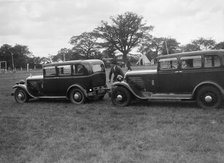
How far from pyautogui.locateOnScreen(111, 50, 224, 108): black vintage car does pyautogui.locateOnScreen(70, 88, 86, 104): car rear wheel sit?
4.85ft

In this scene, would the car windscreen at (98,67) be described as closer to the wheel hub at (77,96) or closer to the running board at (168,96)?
the wheel hub at (77,96)

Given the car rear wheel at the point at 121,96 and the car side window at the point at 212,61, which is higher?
the car side window at the point at 212,61

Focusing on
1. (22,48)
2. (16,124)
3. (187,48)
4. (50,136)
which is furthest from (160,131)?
(22,48)

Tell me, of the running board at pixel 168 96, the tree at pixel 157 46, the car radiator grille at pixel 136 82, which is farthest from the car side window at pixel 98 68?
the tree at pixel 157 46

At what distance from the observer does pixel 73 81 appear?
11547 millimetres

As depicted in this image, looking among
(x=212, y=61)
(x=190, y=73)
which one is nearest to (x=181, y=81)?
→ (x=190, y=73)

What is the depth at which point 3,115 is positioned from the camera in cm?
970

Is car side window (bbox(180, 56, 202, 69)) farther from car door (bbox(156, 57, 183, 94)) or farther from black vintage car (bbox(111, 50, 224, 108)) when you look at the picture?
car door (bbox(156, 57, 183, 94))

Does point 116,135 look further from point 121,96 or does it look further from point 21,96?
point 21,96

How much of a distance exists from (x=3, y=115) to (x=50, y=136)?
3.82 m

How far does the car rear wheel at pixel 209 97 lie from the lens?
8.64 metres

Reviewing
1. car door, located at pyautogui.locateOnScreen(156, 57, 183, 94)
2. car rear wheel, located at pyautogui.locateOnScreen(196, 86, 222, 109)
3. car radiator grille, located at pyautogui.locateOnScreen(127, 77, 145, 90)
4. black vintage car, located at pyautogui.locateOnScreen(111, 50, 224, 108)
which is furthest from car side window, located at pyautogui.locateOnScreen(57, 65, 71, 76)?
car rear wheel, located at pyautogui.locateOnScreen(196, 86, 222, 109)

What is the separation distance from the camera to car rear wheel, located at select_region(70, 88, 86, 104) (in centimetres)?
1143

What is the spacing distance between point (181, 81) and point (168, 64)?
695mm
